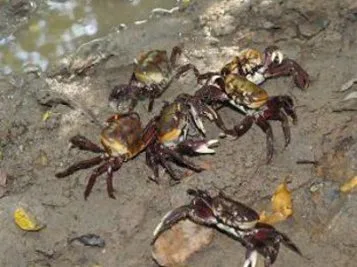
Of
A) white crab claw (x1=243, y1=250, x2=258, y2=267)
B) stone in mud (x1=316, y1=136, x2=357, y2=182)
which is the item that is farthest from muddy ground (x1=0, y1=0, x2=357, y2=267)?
white crab claw (x1=243, y1=250, x2=258, y2=267)

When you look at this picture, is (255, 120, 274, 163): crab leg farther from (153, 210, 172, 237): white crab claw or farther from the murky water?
the murky water

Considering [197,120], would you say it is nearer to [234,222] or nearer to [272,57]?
[272,57]

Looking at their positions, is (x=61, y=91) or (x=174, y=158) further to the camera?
(x=61, y=91)

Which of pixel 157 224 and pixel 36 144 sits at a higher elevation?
pixel 36 144

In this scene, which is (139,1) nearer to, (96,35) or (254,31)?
(96,35)

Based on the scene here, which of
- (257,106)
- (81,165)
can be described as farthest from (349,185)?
(81,165)

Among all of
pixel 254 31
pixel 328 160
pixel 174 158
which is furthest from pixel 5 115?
pixel 328 160
